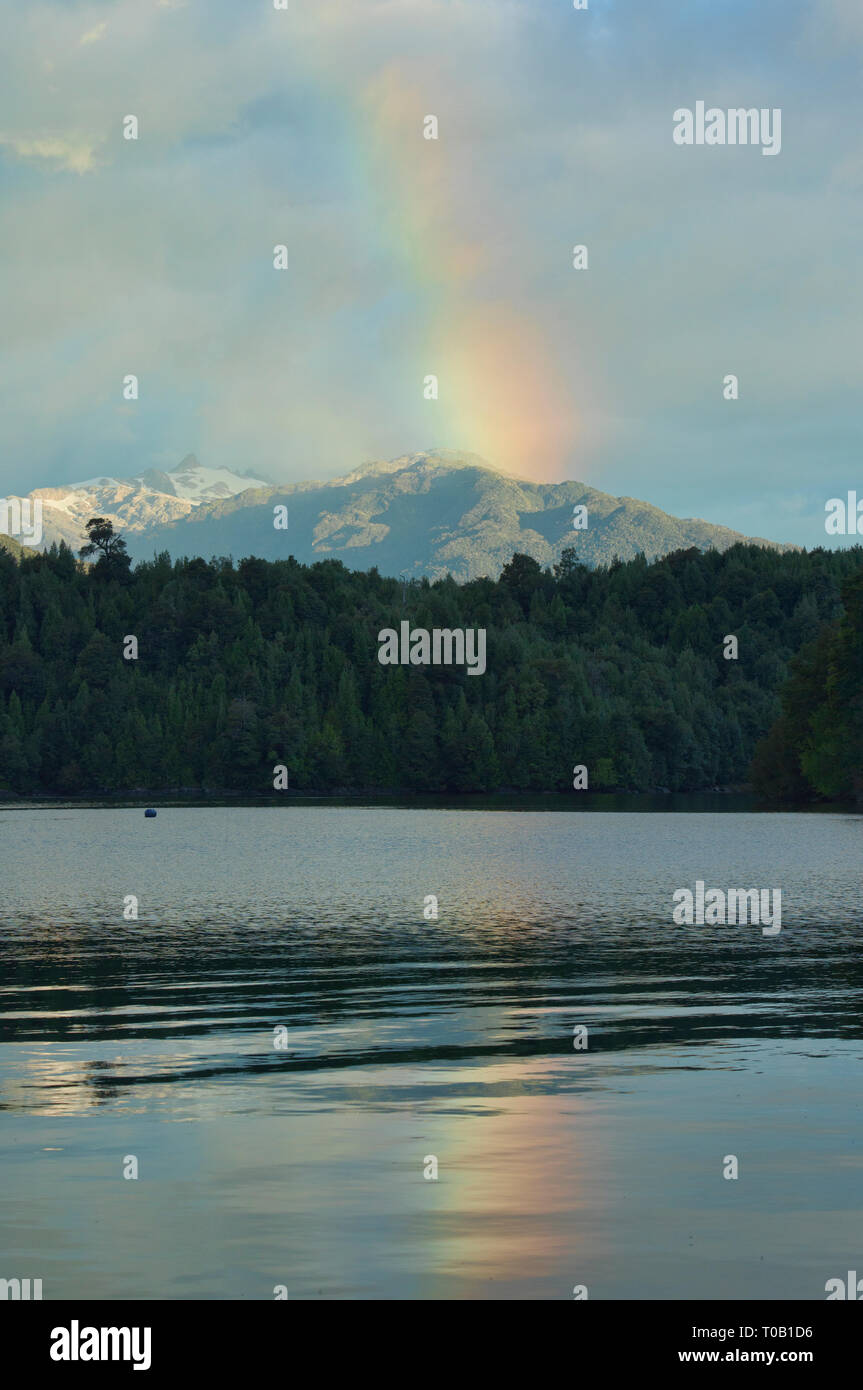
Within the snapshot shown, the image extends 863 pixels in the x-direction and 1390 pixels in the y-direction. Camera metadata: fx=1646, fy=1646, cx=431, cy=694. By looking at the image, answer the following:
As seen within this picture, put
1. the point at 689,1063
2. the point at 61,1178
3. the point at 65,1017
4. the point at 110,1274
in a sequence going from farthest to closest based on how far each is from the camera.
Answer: the point at 65,1017 → the point at 689,1063 → the point at 61,1178 → the point at 110,1274

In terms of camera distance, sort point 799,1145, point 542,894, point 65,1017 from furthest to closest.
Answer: point 542,894 → point 65,1017 → point 799,1145

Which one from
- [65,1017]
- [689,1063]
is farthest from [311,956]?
[689,1063]

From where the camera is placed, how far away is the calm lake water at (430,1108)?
20.4 metres

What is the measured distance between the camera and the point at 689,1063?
3422 cm

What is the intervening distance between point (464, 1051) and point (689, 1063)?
5.03 m

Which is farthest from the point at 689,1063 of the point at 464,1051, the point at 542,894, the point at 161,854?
the point at 161,854

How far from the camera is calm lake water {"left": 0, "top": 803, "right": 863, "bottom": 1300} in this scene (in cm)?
2038

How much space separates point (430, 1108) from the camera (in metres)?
29.6

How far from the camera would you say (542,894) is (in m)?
89.8
